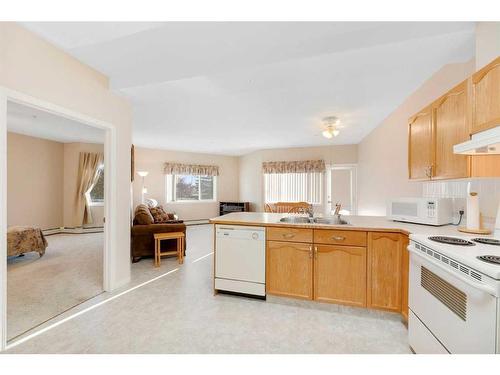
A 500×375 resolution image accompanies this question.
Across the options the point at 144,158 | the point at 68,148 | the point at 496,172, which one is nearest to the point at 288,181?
the point at 144,158

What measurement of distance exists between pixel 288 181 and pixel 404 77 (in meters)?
4.63

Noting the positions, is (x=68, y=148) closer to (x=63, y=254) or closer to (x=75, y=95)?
(x=63, y=254)

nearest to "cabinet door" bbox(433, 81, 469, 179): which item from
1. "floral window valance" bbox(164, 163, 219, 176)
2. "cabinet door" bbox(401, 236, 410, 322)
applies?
"cabinet door" bbox(401, 236, 410, 322)

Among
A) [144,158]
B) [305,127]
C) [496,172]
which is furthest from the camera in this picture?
[144,158]

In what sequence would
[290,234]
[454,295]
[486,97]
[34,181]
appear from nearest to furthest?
1. [454,295]
2. [486,97]
3. [290,234]
4. [34,181]

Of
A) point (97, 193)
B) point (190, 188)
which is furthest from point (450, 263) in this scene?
point (97, 193)

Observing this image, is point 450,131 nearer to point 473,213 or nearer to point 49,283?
point 473,213

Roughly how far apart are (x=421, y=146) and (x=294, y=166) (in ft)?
15.2

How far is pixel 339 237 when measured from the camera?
2.12 meters

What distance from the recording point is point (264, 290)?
236 centimetres

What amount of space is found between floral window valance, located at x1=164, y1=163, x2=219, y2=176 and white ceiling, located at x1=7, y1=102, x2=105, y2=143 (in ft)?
6.37

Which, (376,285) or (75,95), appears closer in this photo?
(376,285)

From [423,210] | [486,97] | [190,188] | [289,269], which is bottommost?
[289,269]
